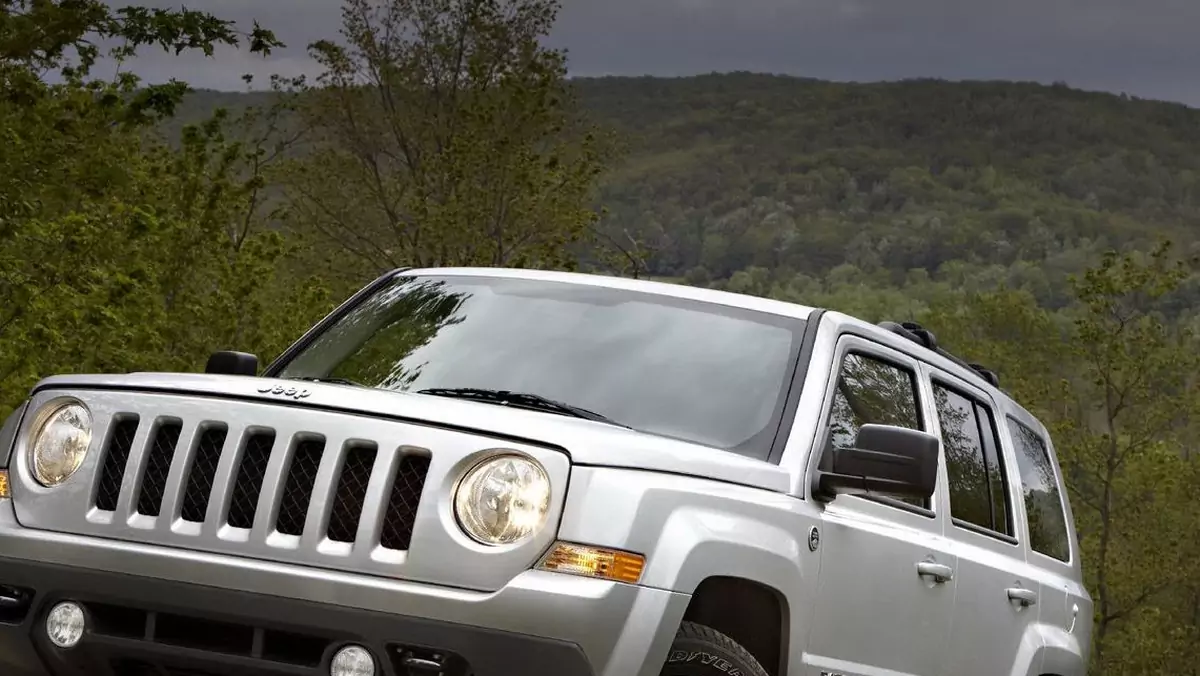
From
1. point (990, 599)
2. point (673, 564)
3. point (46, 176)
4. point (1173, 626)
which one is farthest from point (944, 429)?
point (1173, 626)

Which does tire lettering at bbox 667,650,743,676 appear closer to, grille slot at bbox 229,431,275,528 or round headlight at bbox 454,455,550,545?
round headlight at bbox 454,455,550,545

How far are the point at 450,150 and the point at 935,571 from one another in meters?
35.7

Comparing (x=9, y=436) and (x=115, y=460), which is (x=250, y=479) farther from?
(x=9, y=436)

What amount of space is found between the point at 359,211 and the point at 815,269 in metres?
142

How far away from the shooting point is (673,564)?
423cm

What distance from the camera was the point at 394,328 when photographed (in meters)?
6.03

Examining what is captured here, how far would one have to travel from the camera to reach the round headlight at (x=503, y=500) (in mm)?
4152

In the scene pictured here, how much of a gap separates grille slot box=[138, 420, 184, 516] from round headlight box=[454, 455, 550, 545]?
0.80 metres

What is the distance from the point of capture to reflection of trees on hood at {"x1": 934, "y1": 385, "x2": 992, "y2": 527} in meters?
6.34

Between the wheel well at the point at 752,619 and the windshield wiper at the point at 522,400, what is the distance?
1.80ft

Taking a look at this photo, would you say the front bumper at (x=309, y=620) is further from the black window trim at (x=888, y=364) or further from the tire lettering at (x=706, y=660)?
the black window trim at (x=888, y=364)


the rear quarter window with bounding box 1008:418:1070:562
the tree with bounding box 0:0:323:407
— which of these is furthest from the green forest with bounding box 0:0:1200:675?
the rear quarter window with bounding box 1008:418:1070:562

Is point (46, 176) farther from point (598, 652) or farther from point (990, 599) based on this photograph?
point (598, 652)

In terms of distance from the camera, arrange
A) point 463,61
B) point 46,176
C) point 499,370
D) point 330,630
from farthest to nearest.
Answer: point 463,61
point 46,176
point 499,370
point 330,630
